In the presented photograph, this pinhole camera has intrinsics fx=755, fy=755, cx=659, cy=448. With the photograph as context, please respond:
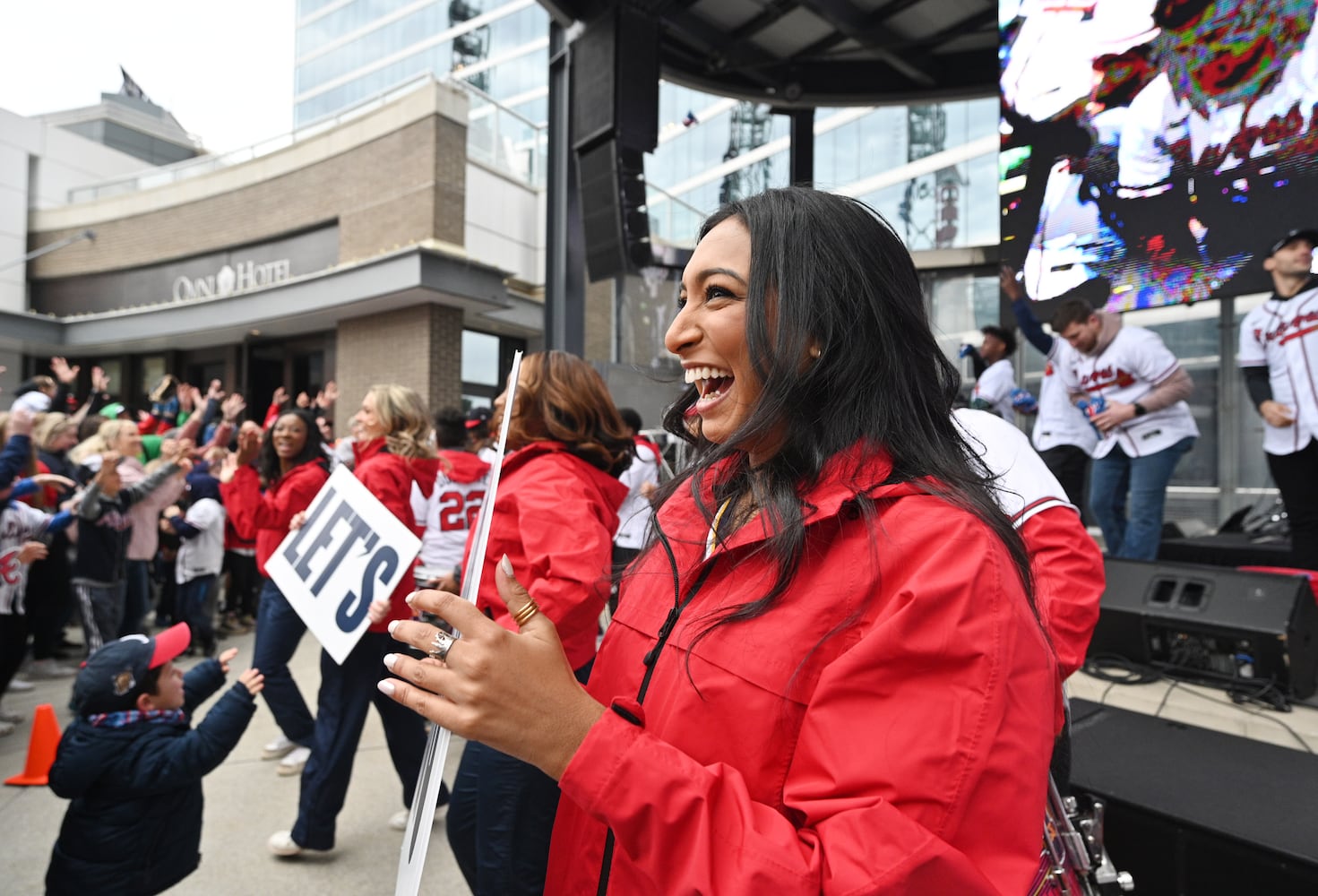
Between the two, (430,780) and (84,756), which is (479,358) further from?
(430,780)

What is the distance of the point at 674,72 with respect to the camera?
8242 millimetres

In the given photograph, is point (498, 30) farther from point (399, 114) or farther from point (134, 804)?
point (134, 804)

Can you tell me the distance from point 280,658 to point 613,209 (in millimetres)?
4965

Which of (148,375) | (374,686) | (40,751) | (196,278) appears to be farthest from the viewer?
(148,375)

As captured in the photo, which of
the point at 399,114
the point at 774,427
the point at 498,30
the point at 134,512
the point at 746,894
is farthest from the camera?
the point at 498,30

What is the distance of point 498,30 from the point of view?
103 ft

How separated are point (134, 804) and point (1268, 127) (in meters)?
5.56

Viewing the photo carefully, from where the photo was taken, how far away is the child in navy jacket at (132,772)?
7.36 feet

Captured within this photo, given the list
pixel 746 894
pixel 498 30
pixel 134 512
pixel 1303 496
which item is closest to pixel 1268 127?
pixel 1303 496

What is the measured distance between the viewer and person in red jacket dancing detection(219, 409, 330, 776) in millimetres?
3617

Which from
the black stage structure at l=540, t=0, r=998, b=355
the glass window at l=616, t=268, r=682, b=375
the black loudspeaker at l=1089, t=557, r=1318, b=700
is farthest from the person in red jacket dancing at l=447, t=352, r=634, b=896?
the glass window at l=616, t=268, r=682, b=375

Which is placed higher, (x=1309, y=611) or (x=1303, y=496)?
(x=1303, y=496)

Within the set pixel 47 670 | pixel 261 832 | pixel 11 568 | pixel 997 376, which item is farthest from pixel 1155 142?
pixel 47 670

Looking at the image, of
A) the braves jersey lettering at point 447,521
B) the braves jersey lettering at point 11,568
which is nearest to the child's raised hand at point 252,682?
the braves jersey lettering at point 447,521
